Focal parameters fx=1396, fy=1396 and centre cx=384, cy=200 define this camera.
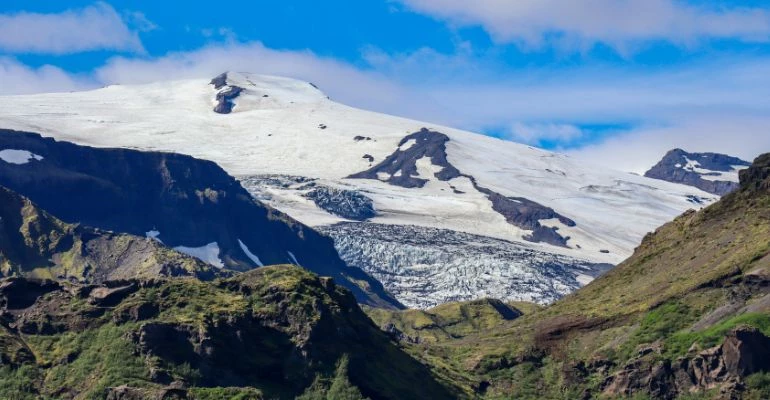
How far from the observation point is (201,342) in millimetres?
127250

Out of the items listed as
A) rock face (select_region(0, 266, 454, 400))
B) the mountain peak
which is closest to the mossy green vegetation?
the mountain peak

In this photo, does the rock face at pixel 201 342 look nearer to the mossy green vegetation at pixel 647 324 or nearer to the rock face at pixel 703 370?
the mossy green vegetation at pixel 647 324

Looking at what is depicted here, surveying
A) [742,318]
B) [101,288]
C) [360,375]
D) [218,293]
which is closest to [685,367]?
[742,318]

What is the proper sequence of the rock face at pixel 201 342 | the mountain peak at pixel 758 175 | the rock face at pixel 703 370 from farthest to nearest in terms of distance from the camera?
the mountain peak at pixel 758 175, the rock face at pixel 703 370, the rock face at pixel 201 342

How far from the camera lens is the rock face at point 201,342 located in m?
120

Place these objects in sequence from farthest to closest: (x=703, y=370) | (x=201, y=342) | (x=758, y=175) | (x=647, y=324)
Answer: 1. (x=758, y=175)
2. (x=647, y=324)
3. (x=703, y=370)
4. (x=201, y=342)

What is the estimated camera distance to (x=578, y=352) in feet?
531

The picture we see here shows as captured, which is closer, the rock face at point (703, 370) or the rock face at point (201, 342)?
the rock face at point (201, 342)

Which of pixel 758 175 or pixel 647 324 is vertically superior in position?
pixel 758 175

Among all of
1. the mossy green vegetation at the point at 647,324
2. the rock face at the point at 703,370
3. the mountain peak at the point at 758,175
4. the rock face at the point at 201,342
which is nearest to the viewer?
the rock face at the point at 201,342

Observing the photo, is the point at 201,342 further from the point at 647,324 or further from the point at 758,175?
the point at 758,175

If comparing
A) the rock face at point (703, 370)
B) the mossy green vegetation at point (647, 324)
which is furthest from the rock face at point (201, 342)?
the rock face at point (703, 370)

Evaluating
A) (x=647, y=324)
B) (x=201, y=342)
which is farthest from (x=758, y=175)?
(x=201, y=342)

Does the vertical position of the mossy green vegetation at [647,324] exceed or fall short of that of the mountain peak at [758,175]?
it falls short
